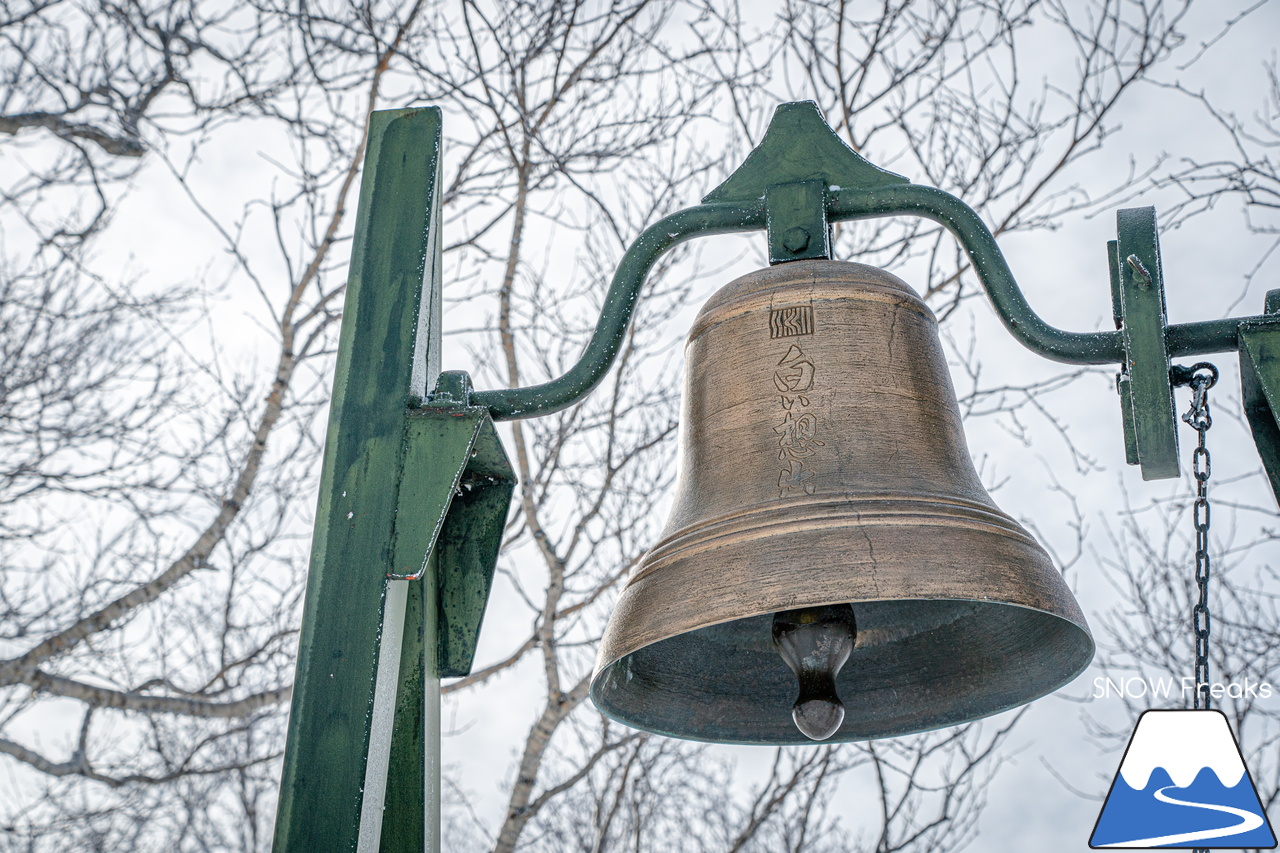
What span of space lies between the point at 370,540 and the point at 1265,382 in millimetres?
1204

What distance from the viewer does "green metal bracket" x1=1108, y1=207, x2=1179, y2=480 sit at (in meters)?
1.65

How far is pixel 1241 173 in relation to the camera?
177 inches

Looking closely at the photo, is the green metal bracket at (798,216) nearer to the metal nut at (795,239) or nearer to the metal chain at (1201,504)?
the metal nut at (795,239)

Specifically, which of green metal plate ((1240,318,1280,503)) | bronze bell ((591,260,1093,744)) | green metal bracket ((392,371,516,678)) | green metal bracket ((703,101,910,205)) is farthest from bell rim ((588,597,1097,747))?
green metal bracket ((703,101,910,205))

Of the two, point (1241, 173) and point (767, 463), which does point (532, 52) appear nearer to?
point (1241, 173)

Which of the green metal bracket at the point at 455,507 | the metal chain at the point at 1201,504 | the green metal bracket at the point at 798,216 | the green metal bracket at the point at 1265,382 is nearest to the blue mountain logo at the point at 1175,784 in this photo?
the metal chain at the point at 1201,504

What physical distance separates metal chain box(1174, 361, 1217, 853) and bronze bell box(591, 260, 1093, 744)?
0.15 metres

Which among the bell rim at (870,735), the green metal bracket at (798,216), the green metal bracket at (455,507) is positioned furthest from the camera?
the green metal bracket at (798,216)

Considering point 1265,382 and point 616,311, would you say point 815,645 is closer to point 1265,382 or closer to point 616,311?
point 616,311

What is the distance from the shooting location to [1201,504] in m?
1.69

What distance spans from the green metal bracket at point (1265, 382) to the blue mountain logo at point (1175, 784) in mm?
391

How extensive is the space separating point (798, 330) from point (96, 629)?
3.74 meters

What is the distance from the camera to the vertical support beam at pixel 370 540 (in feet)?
4.73

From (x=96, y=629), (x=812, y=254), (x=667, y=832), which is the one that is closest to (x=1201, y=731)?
(x=812, y=254)
